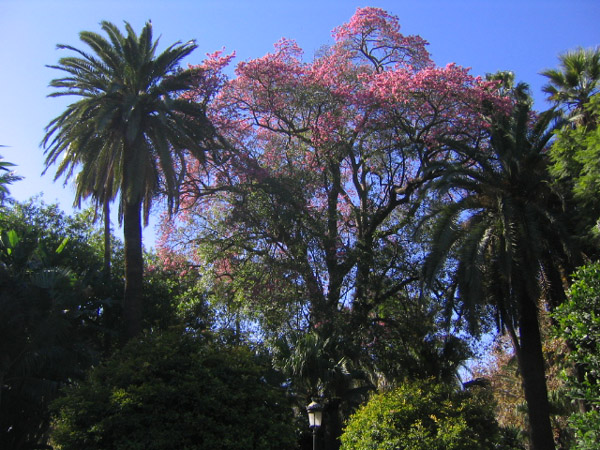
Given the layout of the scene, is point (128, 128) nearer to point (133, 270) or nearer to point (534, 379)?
point (133, 270)

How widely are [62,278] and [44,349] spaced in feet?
6.58

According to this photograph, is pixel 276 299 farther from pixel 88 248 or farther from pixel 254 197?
pixel 88 248

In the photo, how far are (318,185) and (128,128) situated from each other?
7096mm

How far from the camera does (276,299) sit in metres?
20.5

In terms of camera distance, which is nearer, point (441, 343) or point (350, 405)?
point (350, 405)

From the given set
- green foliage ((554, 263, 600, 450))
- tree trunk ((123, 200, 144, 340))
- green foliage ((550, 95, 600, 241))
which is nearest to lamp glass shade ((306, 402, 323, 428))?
tree trunk ((123, 200, 144, 340))

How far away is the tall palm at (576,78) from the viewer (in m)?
19.0

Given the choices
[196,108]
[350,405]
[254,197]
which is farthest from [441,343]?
[196,108]

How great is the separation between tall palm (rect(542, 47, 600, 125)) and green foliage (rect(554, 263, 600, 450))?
8.95 m

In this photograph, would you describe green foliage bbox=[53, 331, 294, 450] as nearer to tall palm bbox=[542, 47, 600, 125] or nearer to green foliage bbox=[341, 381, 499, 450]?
green foliage bbox=[341, 381, 499, 450]

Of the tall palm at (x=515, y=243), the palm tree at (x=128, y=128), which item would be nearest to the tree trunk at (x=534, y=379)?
the tall palm at (x=515, y=243)

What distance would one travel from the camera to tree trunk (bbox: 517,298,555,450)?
1617 cm

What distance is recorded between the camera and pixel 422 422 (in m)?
14.9

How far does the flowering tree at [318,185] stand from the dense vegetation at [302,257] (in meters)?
0.08
